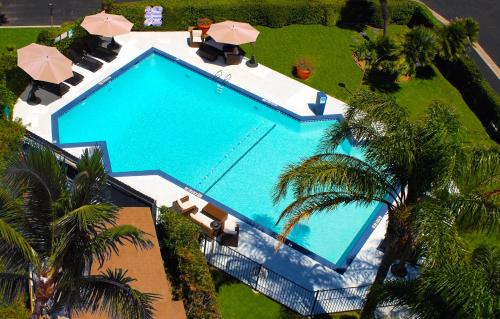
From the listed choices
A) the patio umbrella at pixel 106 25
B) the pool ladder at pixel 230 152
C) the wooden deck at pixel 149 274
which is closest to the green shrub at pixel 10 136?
the wooden deck at pixel 149 274

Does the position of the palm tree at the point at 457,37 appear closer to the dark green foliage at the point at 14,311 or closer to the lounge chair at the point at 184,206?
the lounge chair at the point at 184,206

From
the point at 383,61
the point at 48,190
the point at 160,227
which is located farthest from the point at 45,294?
the point at 383,61

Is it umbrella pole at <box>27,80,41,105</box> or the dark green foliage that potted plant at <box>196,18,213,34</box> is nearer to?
umbrella pole at <box>27,80,41,105</box>

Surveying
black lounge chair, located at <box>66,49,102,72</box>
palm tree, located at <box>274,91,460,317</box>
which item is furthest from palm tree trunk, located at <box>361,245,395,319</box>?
black lounge chair, located at <box>66,49,102,72</box>

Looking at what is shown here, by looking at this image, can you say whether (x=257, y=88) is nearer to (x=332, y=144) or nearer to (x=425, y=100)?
(x=425, y=100)

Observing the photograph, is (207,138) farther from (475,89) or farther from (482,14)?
(482,14)

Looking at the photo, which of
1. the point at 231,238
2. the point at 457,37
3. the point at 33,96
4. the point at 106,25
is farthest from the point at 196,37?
the point at 231,238
